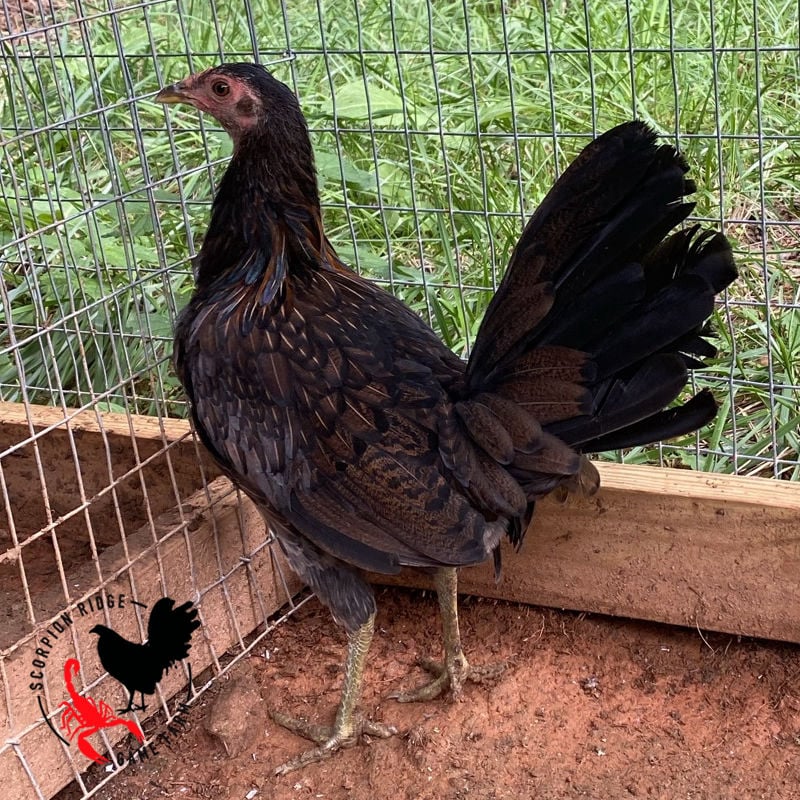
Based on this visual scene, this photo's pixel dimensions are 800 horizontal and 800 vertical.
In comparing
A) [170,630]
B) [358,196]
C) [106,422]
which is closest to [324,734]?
[170,630]

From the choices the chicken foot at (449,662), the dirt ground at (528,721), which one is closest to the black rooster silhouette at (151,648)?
the dirt ground at (528,721)

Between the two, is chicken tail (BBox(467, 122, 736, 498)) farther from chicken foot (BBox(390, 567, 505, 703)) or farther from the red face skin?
the red face skin

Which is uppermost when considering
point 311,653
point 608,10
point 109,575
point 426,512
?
point 608,10

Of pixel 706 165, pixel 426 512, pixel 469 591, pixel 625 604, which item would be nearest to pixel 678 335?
pixel 426 512

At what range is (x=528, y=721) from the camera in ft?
8.01

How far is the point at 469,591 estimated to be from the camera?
2.87 metres

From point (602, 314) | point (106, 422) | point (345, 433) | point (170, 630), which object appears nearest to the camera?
point (602, 314)

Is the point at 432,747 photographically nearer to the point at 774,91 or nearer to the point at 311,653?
the point at 311,653

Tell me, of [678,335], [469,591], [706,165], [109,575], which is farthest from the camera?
[706,165]

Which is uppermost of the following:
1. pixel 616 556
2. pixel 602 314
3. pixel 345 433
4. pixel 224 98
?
pixel 224 98

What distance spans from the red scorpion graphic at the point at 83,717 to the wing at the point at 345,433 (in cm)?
57

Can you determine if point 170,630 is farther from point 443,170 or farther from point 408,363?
point 443,170

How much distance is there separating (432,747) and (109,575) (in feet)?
2.81
